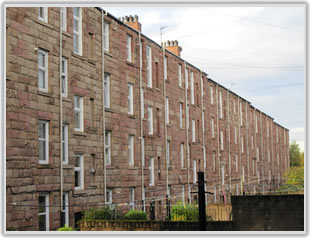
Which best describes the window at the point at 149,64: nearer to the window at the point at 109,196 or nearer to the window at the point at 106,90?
the window at the point at 106,90

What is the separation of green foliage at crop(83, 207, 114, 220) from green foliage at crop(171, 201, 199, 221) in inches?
123

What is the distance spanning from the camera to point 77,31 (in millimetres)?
23938

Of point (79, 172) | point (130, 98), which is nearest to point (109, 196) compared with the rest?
point (79, 172)

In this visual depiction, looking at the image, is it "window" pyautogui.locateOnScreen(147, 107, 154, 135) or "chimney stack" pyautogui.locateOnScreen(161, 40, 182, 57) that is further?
Result: "chimney stack" pyautogui.locateOnScreen(161, 40, 182, 57)

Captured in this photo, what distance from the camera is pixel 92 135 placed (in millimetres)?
24078

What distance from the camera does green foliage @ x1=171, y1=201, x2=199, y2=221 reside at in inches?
891

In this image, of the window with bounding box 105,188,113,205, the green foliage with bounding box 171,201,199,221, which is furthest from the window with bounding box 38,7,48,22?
the green foliage with bounding box 171,201,199,221

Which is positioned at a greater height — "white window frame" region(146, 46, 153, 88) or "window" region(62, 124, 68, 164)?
"white window frame" region(146, 46, 153, 88)

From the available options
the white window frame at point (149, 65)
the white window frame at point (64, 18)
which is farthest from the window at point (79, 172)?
the white window frame at point (149, 65)

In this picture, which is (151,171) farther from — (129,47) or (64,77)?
(64,77)

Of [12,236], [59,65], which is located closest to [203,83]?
[59,65]

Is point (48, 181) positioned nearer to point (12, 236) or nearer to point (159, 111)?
point (12, 236)

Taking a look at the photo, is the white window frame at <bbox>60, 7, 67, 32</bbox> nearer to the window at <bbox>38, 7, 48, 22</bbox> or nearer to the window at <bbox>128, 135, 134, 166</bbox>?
the window at <bbox>38, 7, 48, 22</bbox>

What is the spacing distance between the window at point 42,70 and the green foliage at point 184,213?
7.99m
